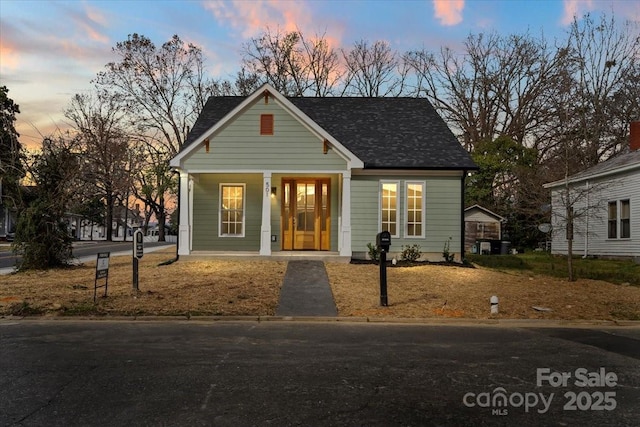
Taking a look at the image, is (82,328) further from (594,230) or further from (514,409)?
(594,230)

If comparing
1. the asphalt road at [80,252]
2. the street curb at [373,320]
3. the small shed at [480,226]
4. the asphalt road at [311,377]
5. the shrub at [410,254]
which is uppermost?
the small shed at [480,226]

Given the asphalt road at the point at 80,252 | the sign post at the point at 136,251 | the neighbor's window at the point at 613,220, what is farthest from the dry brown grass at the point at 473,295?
the asphalt road at the point at 80,252

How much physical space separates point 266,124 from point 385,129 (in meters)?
5.11

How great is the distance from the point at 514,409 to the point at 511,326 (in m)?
5.17

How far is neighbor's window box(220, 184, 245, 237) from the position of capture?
60.3 ft

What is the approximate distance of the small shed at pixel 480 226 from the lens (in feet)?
98.5

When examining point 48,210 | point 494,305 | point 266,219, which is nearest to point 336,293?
point 494,305

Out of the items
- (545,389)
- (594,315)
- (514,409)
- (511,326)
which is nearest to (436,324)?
(511,326)

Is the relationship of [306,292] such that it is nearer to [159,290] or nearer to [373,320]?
[373,320]

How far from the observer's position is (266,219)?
55.8ft

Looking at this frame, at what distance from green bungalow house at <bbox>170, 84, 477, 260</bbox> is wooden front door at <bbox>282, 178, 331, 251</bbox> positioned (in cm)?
4

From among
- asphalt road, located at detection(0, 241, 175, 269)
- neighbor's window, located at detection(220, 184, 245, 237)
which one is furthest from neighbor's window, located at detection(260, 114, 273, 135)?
asphalt road, located at detection(0, 241, 175, 269)

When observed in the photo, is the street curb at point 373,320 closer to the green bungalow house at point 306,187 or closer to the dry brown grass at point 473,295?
the dry brown grass at point 473,295

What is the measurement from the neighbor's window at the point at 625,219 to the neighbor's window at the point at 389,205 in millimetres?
10227
